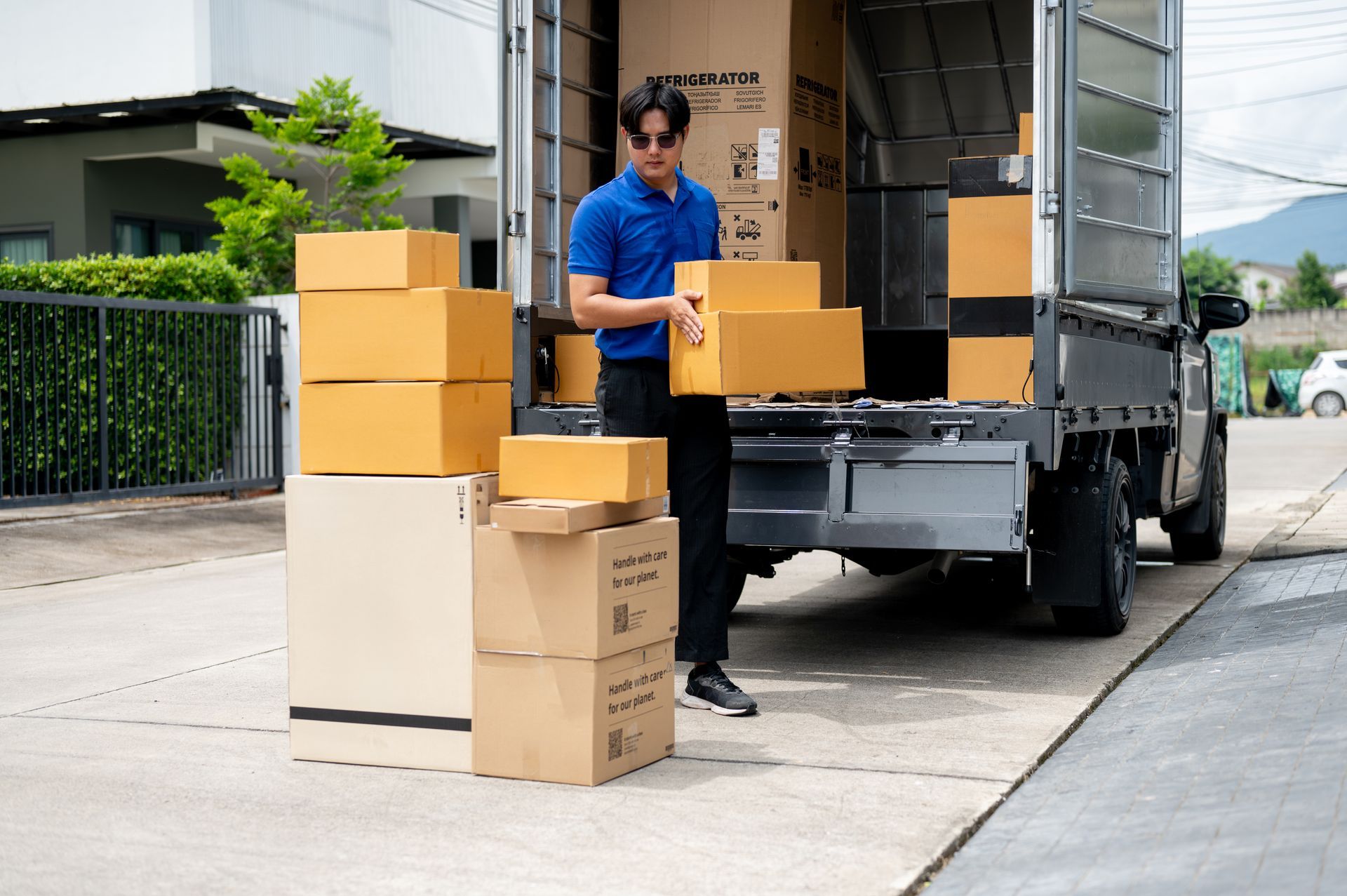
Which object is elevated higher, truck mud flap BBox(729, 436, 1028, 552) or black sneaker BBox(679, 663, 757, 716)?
truck mud flap BBox(729, 436, 1028, 552)

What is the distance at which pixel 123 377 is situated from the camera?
1266cm

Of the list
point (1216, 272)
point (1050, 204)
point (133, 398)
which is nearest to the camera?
point (1050, 204)

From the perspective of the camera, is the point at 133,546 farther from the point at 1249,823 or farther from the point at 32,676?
the point at 1249,823

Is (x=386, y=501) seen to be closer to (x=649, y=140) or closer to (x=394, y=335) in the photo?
(x=394, y=335)

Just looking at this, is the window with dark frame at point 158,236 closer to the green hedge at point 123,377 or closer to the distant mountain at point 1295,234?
the green hedge at point 123,377

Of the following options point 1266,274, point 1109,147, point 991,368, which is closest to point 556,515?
point 991,368

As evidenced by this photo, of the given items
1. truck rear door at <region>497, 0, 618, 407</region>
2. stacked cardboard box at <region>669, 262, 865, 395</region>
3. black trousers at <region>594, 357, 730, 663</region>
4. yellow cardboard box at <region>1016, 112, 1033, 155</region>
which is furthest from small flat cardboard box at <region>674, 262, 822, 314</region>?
yellow cardboard box at <region>1016, 112, 1033, 155</region>

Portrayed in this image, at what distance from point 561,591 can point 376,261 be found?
3.76 ft

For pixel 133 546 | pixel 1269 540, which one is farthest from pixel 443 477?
pixel 1269 540

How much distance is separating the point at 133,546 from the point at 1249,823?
28.9 ft

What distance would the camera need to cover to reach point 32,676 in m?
6.25

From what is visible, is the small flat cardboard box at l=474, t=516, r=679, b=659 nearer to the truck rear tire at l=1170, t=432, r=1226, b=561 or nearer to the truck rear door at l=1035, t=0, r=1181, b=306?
the truck rear door at l=1035, t=0, r=1181, b=306

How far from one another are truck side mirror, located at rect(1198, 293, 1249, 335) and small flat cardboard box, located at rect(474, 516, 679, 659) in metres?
5.46

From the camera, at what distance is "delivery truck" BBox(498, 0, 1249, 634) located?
564cm
